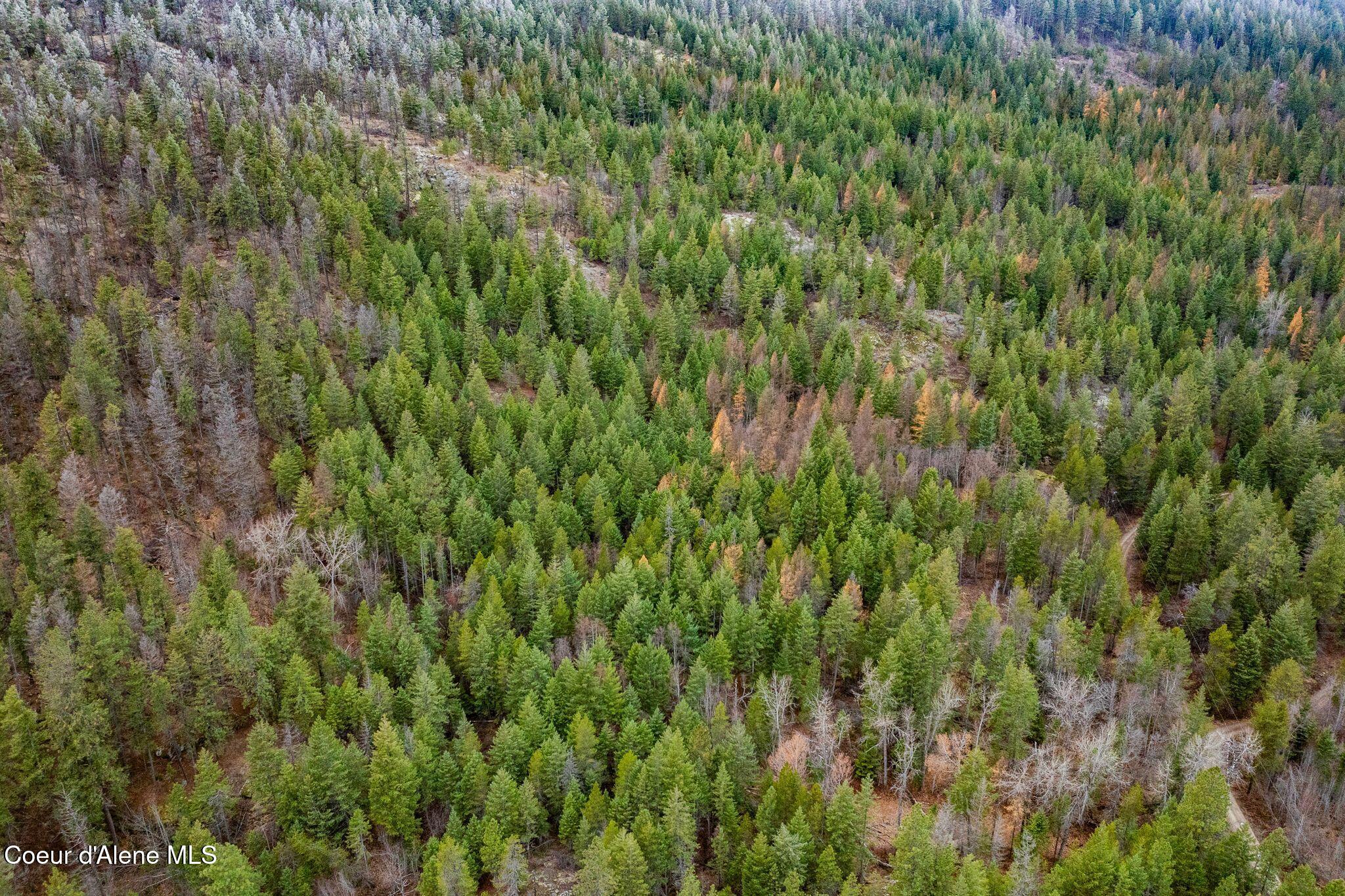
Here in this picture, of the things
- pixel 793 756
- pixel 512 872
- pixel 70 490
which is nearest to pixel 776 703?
pixel 793 756

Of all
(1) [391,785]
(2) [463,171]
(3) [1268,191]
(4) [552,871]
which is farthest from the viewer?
(3) [1268,191]

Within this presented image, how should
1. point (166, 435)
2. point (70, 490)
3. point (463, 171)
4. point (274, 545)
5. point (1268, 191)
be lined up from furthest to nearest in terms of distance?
point (1268, 191) < point (463, 171) < point (166, 435) < point (70, 490) < point (274, 545)

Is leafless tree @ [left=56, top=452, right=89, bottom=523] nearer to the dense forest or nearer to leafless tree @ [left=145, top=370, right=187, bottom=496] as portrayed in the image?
the dense forest

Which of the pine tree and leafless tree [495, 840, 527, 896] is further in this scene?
the pine tree

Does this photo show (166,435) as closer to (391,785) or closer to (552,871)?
(391,785)

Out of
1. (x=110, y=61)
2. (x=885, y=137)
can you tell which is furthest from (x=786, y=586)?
(x=110, y=61)

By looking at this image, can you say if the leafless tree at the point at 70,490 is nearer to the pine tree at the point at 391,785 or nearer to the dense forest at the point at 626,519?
the dense forest at the point at 626,519

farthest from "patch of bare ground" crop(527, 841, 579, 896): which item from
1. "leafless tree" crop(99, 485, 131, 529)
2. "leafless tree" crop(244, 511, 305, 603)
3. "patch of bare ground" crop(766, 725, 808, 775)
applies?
"leafless tree" crop(99, 485, 131, 529)

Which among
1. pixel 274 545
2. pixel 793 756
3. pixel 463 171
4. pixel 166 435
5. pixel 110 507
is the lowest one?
pixel 793 756

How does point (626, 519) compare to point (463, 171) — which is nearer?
point (626, 519)
